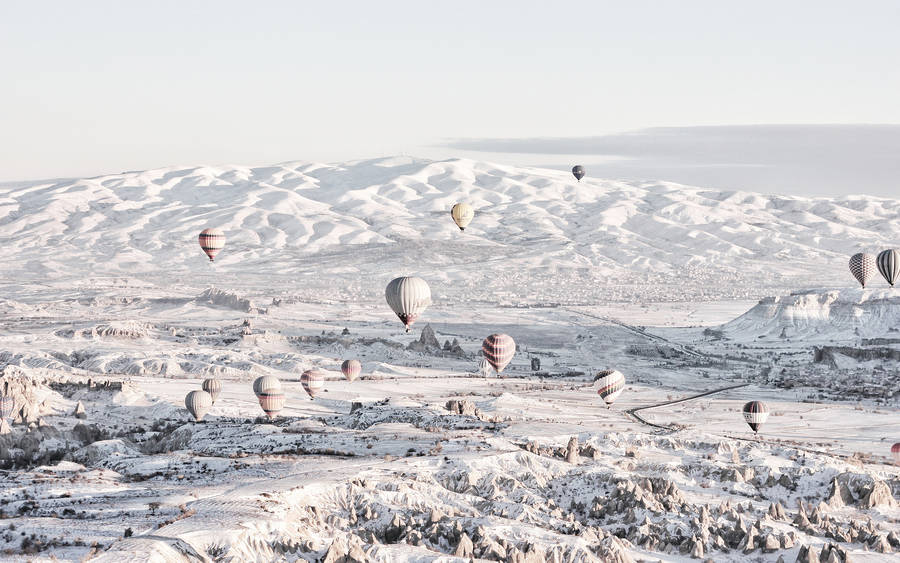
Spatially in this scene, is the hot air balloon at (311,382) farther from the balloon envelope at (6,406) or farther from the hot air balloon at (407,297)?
the balloon envelope at (6,406)

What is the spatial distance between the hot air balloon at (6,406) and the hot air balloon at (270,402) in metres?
14.9

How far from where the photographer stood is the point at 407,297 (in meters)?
71.1

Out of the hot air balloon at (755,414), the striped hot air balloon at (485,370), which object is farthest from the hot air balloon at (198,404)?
the striped hot air balloon at (485,370)

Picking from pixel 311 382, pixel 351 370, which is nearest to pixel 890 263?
pixel 351 370

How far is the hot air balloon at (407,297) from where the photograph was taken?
234ft

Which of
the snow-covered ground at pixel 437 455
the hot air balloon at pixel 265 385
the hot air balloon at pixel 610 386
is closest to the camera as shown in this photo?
the snow-covered ground at pixel 437 455

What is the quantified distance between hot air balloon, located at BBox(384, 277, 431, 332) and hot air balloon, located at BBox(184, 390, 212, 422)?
13.5 meters

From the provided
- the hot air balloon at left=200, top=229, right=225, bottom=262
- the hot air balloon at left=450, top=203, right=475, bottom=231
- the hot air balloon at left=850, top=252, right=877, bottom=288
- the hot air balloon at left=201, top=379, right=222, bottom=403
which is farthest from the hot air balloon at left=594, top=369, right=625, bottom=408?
the hot air balloon at left=200, top=229, right=225, bottom=262

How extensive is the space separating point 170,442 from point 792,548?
37121mm

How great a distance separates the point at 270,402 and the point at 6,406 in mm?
15720

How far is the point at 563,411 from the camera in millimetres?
75750

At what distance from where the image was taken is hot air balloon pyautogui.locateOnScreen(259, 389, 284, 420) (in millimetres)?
68750

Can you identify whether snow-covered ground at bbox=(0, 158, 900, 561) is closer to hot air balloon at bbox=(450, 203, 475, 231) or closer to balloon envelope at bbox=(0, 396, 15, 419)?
balloon envelope at bbox=(0, 396, 15, 419)

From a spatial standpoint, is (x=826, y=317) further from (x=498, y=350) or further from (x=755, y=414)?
(x=755, y=414)
